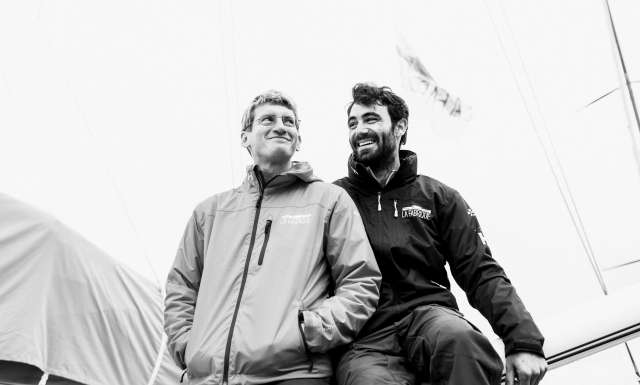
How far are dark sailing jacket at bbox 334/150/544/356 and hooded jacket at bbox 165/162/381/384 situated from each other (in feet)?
0.45

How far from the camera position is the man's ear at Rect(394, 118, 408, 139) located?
2176 mm

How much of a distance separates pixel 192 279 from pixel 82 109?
2.48 metres

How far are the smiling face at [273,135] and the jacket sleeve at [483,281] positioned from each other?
59 cm

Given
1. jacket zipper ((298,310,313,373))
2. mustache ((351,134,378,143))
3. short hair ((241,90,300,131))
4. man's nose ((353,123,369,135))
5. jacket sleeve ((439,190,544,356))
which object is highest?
short hair ((241,90,300,131))

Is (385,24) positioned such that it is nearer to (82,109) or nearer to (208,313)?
(82,109)

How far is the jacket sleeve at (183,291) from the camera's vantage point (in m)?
1.70

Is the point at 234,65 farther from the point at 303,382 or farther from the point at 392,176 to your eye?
the point at 303,382

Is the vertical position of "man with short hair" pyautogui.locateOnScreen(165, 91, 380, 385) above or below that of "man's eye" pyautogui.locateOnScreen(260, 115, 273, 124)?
below

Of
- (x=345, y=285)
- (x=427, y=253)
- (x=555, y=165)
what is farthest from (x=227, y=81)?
(x=345, y=285)

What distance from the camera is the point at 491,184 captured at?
3582 millimetres

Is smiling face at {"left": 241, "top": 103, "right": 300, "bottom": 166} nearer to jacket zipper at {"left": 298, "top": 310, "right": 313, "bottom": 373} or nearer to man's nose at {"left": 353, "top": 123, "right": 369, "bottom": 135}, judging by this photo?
man's nose at {"left": 353, "top": 123, "right": 369, "bottom": 135}

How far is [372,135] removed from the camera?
2.06m

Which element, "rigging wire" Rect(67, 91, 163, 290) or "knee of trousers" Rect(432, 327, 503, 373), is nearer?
"knee of trousers" Rect(432, 327, 503, 373)

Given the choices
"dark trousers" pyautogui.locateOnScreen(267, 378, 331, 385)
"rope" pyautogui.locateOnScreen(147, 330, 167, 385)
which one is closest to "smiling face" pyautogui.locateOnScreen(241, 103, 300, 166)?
"dark trousers" pyautogui.locateOnScreen(267, 378, 331, 385)
